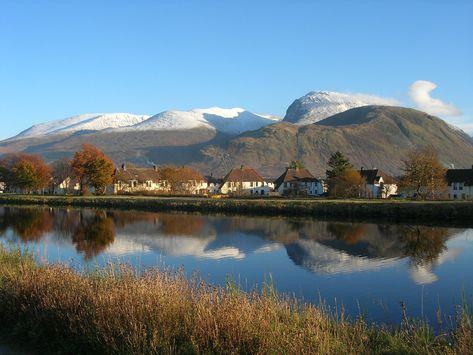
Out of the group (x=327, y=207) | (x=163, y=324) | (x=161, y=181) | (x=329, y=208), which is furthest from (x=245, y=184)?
(x=163, y=324)

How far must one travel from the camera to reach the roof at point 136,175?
431 ft

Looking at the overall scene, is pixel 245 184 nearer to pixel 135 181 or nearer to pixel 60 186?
pixel 135 181

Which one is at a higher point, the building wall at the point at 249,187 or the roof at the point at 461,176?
the roof at the point at 461,176

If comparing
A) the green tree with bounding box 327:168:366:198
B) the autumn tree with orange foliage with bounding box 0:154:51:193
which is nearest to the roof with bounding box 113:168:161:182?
the autumn tree with orange foliage with bounding box 0:154:51:193

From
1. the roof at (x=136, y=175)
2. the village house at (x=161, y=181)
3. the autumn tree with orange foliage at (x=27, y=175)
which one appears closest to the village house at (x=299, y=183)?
the village house at (x=161, y=181)

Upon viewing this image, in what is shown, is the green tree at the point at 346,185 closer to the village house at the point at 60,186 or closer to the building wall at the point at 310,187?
the building wall at the point at 310,187

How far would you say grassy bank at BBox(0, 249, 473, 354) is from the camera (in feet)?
31.5

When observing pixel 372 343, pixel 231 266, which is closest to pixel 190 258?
pixel 231 266

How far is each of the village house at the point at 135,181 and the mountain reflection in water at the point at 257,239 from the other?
63.9 metres

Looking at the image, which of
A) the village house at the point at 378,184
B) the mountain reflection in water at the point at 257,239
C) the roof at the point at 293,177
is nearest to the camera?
the mountain reflection in water at the point at 257,239

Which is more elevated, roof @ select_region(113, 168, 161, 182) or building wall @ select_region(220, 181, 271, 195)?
roof @ select_region(113, 168, 161, 182)

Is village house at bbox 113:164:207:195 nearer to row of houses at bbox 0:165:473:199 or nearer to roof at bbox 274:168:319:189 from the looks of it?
row of houses at bbox 0:165:473:199

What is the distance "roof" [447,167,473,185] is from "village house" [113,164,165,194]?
2498 inches

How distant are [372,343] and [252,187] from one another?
5040 inches
